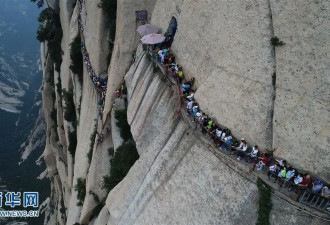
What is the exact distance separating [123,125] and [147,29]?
8.48 metres

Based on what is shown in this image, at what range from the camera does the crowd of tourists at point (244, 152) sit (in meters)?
15.6

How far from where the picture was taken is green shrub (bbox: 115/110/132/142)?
29.5m

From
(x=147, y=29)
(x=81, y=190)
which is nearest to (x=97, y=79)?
(x=147, y=29)

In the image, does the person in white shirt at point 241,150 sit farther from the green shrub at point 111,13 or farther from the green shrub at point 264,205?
the green shrub at point 111,13

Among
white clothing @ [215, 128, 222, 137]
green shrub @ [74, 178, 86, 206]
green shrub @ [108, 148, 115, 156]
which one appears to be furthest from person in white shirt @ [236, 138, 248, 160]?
green shrub @ [74, 178, 86, 206]

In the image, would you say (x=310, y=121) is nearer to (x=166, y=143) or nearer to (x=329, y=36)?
(x=329, y=36)

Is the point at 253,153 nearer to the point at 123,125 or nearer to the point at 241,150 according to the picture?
the point at 241,150

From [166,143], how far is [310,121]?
9450mm

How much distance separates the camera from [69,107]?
46.4m

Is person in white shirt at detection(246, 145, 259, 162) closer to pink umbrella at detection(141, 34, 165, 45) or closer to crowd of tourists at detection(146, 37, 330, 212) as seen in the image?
crowd of tourists at detection(146, 37, 330, 212)

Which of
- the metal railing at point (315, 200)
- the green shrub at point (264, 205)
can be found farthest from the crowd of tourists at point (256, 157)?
the green shrub at point (264, 205)

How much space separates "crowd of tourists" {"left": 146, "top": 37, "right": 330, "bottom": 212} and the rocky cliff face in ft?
1.63

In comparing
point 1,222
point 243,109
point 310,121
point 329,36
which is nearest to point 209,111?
point 243,109

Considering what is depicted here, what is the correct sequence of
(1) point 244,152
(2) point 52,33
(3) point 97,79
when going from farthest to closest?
(2) point 52,33 < (3) point 97,79 < (1) point 244,152
